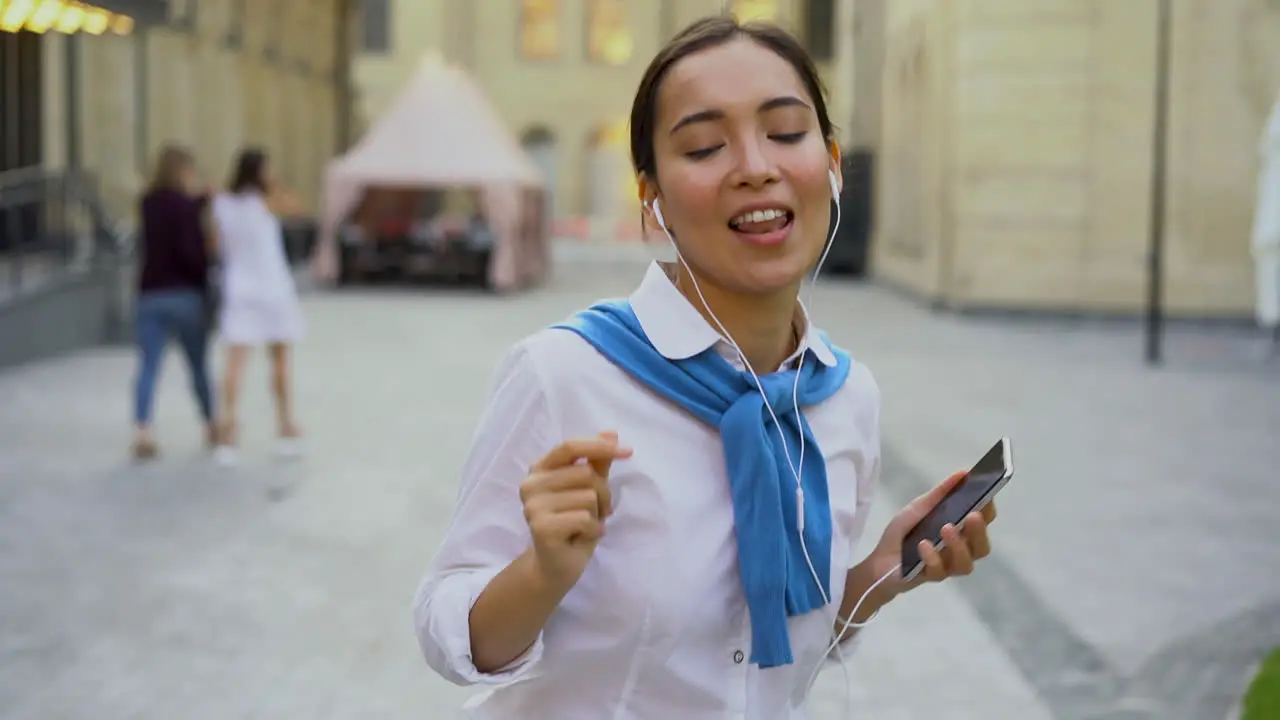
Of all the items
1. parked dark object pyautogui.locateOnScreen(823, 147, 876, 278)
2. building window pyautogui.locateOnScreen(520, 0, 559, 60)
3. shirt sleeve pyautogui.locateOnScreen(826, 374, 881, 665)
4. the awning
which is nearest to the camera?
shirt sleeve pyautogui.locateOnScreen(826, 374, 881, 665)

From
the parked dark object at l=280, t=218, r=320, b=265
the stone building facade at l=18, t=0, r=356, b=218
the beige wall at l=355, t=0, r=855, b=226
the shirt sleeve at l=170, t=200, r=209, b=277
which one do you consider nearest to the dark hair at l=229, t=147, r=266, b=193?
the shirt sleeve at l=170, t=200, r=209, b=277

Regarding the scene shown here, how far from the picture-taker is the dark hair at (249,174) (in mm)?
9336

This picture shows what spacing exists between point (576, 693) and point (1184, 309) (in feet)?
62.4

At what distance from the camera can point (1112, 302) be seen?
66.8ft

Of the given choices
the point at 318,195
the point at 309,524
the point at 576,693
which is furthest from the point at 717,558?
the point at 318,195

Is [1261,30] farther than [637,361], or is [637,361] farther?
[1261,30]

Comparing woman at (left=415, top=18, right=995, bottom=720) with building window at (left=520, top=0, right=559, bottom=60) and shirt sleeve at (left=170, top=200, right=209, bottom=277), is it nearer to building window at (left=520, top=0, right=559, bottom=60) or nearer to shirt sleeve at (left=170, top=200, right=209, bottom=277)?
shirt sleeve at (left=170, top=200, right=209, bottom=277)

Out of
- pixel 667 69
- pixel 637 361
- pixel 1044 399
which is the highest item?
pixel 667 69

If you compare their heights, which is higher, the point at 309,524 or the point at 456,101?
the point at 456,101

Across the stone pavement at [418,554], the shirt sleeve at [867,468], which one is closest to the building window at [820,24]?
the stone pavement at [418,554]

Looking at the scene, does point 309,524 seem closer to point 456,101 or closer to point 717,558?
point 717,558

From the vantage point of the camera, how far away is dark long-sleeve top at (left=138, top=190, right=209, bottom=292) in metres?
9.35

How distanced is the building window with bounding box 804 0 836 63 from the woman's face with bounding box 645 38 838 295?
50.1 m

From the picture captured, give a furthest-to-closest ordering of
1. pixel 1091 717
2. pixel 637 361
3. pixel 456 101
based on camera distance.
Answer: pixel 456 101, pixel 1091 717, pixel 637 361
